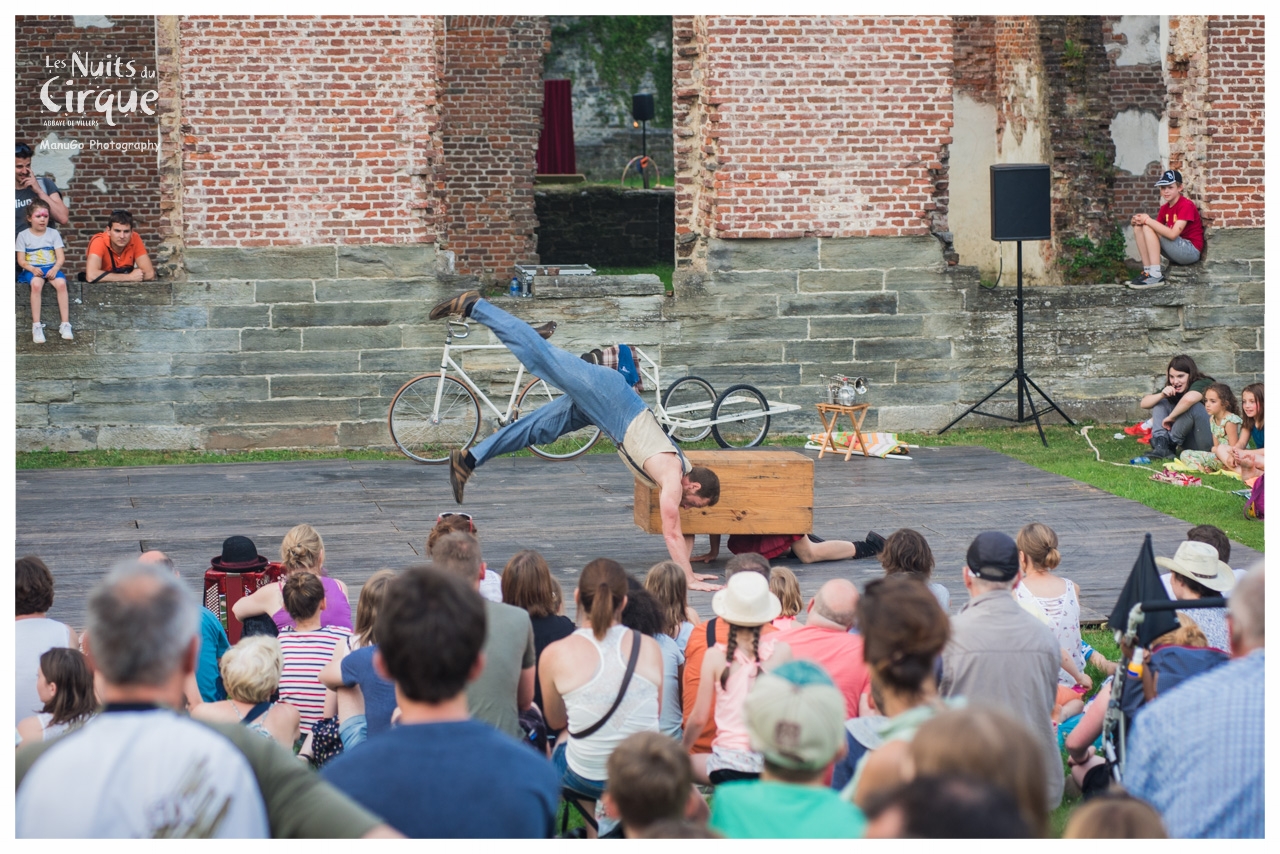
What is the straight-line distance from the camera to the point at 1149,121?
19.1 meters

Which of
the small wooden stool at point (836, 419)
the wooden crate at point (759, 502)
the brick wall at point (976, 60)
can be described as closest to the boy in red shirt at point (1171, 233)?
the small wooden stool at point (836, 419)

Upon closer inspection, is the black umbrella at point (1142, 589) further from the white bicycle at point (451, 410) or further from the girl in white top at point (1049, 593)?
the white bicycle at point (451, 410)

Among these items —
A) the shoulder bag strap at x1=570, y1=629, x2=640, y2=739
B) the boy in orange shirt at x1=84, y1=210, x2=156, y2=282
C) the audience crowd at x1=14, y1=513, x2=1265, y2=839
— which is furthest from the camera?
the boy in orange shirt at x1=84, y1=210, x2=156, y2=282

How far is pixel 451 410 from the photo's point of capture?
39.8 feet

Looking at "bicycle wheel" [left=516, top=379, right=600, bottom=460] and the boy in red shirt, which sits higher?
the boy in red shirt

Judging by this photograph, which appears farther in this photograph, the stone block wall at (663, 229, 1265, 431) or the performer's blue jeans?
the stone block wall at (663, 229, 1265, 431)

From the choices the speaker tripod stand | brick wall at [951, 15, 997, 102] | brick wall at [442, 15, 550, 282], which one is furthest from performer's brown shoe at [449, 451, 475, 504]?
brick wall at [951, 15, 997, 102]

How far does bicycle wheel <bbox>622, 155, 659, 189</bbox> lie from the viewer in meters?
24.8

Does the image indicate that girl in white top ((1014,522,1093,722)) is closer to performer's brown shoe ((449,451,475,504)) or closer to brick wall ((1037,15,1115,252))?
performer's brown shoe ((449,451,475,504))

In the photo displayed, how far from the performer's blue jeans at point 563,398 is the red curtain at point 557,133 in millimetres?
15812

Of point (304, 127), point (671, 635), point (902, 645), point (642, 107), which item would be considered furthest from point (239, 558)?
point (642, 107)

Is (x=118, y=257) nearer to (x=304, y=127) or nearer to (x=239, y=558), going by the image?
(x=304, y=127)

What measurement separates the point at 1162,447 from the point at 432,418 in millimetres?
6203

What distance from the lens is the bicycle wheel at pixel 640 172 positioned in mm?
24828
